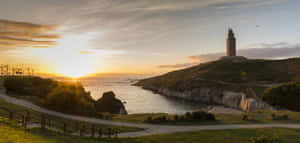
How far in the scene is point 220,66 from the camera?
6644 inches

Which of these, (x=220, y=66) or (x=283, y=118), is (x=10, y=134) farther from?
(x=220, y=66)

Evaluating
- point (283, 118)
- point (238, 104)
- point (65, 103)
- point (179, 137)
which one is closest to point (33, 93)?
point (65, 103)

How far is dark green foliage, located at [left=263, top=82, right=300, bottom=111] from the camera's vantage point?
49.9 metres

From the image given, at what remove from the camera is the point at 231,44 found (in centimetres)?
19288

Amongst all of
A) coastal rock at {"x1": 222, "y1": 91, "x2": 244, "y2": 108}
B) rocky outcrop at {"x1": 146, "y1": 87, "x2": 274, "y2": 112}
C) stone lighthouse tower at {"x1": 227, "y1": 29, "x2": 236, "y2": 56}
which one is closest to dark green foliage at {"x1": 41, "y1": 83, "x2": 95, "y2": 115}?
rocky outcrop at {"x1": 146, "y1": 87, "x2": 274, "y2": 112}

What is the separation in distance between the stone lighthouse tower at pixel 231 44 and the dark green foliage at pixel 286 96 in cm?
15032

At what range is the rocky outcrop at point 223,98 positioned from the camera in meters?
59.3

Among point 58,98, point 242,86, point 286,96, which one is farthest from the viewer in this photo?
point 242,86

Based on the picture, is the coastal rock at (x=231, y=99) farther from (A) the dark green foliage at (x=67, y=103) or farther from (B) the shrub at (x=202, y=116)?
(A) the dark green foliage at (x=67, y=103)

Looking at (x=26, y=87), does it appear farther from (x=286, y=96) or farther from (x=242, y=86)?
(x=242, y=86)

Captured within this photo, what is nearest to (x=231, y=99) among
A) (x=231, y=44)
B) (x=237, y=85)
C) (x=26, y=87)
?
(x=237, y=85)

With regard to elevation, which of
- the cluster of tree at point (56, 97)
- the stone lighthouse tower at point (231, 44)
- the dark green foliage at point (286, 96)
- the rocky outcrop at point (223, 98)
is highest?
the stone lighthouse tower at point (231, 44)

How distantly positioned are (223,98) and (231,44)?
4946 inches

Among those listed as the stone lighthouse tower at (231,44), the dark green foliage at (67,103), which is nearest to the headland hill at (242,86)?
the stone lighthouse tower at (231,44)
